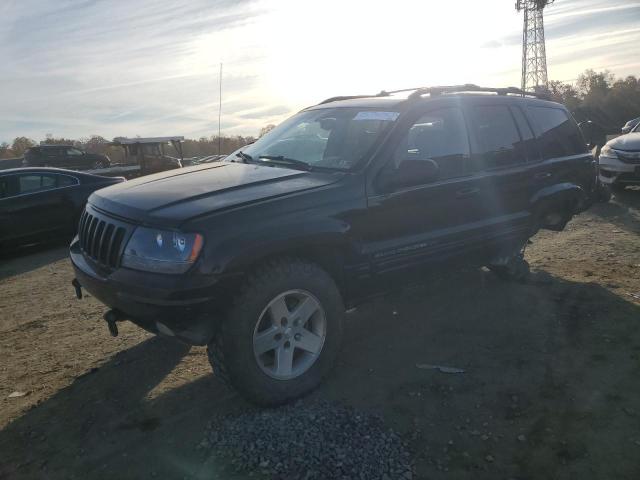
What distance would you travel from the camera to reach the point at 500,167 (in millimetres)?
4535

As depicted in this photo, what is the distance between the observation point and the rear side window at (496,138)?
14.4 feet

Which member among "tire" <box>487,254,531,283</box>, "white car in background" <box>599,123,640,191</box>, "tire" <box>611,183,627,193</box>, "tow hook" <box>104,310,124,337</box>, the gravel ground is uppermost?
"white car in background" <box>599,123,640,191</box>

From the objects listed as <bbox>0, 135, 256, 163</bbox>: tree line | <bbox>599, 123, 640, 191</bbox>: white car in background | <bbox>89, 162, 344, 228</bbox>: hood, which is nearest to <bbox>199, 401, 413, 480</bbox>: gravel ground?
<bbox>89, 162, 344, 228</bbox>: hood

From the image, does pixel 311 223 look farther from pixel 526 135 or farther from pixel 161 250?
pixel 526 135

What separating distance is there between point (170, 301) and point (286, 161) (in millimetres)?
1669

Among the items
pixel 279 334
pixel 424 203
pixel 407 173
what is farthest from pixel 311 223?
pixel 424 203

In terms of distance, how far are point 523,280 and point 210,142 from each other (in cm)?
3960

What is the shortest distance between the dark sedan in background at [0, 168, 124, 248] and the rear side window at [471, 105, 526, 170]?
6757mm

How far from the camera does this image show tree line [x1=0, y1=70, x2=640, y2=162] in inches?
1523

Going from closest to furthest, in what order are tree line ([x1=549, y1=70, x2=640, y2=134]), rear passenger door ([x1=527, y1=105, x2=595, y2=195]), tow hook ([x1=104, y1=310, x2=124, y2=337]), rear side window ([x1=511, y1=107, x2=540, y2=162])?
tow hook ([x1=104, y1=310, x2=124, y2=337])
rear side window ([x1=511, y1=107, x2=540, y2=162])
rear passenger door ([x1=527, y1=105, x2=595, y2=195])
tree line ([x1=549, y1=70, x2=640, y2=134])

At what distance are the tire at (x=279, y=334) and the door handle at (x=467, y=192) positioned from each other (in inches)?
56.2

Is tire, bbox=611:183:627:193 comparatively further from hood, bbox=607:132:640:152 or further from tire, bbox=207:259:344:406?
tire, bbox=207:259:344:406

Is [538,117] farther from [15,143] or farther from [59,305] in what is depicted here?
[15,143]

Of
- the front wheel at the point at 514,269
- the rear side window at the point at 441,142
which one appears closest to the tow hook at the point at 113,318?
the rear side window at the point at 441,142
